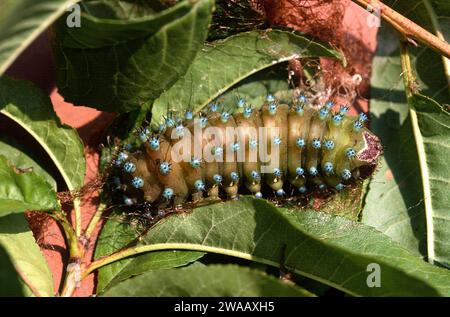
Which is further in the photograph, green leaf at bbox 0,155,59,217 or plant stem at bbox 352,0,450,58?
plant stem at bbox 352,0,450,58

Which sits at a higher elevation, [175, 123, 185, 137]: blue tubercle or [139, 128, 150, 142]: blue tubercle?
[175, 123, 185, 137]: blue tubercle

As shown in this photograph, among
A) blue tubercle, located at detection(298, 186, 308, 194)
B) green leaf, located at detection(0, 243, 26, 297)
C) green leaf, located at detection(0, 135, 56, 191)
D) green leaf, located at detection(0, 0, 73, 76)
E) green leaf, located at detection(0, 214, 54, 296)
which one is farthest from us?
blue tubercle, located at detection(298, 186, 308, 194)

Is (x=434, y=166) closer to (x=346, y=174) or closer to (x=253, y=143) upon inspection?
(x=346, y=174)

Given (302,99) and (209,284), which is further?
(302,99)

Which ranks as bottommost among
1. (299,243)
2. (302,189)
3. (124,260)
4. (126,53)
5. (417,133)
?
(124,260)

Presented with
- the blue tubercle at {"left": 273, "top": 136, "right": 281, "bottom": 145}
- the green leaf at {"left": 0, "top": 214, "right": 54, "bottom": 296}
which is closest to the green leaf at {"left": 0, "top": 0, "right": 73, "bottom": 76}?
the green leaf at {"left": 0, "top": 214, "right": 54, "bottom": 296}

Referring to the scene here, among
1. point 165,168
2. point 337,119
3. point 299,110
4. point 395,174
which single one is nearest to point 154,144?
point 165,168

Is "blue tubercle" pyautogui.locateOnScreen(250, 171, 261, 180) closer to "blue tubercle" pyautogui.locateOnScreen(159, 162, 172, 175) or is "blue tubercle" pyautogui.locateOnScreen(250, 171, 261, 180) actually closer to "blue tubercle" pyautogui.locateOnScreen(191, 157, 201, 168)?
"blue tubercle" pyautogui.locateOnScreen(191, 157, 201, 168)
